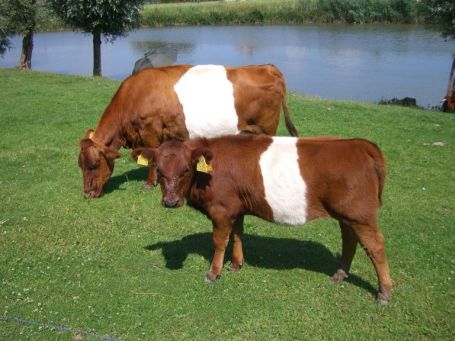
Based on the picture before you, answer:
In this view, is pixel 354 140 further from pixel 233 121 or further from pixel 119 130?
pixel 119 130

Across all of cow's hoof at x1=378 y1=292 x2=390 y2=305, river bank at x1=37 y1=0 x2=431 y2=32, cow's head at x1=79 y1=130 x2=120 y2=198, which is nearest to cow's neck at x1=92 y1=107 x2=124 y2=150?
cow's head at x1=79 y1=130 x2=120 y2=198

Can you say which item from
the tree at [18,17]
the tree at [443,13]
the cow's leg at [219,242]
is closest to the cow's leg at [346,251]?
the cow's leg at [219,242]

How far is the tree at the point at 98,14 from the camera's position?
19922mm

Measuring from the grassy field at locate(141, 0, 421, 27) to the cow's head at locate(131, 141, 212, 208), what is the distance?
40500mm

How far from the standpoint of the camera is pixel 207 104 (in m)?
7.73

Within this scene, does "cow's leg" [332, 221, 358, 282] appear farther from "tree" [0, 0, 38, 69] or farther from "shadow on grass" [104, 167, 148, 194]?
"tree" [0, 0, 38, 69]

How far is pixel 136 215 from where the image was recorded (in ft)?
23.8

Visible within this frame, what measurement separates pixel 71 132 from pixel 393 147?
22.7ft

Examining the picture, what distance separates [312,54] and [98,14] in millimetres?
15112

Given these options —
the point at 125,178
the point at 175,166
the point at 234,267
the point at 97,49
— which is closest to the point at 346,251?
the point at 234,267

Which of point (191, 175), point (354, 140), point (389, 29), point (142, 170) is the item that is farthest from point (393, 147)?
point (389, 29)

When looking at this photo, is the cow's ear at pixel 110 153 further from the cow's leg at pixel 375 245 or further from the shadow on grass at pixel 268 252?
the cow's leg at pixel 375 245

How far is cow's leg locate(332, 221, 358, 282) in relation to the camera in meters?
5.26

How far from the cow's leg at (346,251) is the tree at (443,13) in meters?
15.2
